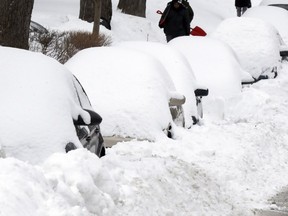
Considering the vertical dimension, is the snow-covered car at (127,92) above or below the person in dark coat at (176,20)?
above

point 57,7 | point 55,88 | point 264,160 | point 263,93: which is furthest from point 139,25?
point 55,88

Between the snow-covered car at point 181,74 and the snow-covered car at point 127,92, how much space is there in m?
0.98

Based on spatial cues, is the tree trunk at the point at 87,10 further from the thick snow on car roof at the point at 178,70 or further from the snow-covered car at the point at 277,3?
the thick snow on car roof at the point at 178,70

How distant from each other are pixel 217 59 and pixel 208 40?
0.74 m

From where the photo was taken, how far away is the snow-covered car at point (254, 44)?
14.3 m

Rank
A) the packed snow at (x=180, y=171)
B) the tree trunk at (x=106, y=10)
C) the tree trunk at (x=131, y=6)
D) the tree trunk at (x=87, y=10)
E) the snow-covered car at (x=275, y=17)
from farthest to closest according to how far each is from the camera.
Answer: the tree trunk at (x=131, y=6) < the tree trunk at (x=106, y=10) < the tree trunk at (x=87, y=10) < the snow-covered car at (x=275, y=17) < the packed snow at (x=180, y=171)

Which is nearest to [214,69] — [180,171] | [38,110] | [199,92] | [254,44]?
[199,92]

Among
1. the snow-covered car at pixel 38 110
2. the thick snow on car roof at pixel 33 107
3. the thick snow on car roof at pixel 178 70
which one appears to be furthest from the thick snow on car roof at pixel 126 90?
the thick snow on car roof at pixel 33 107

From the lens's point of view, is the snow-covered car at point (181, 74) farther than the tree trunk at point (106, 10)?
No

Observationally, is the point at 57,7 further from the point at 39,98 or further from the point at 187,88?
the point at 39,98

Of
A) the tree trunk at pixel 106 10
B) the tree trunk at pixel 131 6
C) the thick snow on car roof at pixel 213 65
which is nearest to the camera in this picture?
the thick snow on car roof at pixel 213 65

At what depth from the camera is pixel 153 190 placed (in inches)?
227

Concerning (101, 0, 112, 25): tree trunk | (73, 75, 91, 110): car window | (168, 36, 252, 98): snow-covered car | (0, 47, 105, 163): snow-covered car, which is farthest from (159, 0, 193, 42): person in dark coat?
(0, 47, 105, 163): snow-covered car

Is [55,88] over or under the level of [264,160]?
over
